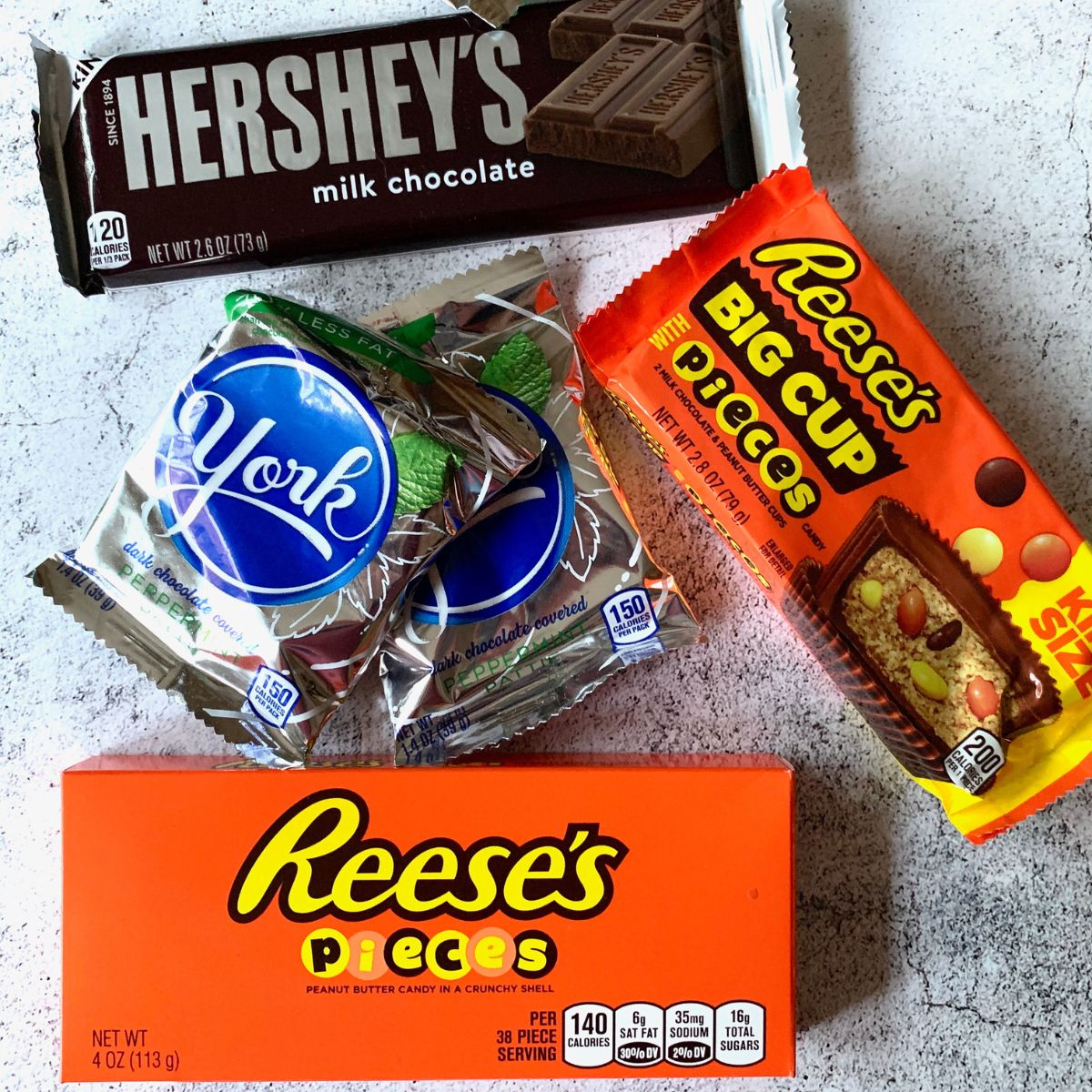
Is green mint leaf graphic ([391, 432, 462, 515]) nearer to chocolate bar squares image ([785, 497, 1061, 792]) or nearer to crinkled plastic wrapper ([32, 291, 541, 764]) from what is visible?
crinkled plastic wrapper ([32, 291, 541, 764])

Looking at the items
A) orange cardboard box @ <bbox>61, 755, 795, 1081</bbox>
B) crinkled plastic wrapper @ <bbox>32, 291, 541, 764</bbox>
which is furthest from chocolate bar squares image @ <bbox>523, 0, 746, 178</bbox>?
orange cardboard box @ <bbox>61, 755, 795, 1081</bbox>

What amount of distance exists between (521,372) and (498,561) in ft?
0.71

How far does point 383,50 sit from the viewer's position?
3.47ft

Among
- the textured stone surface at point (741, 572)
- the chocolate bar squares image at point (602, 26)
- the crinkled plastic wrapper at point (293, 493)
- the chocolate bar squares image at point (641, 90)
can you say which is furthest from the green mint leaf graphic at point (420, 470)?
the chocolate bar squares image at point (602, 26)

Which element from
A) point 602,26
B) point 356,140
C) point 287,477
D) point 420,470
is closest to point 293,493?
point 287,477

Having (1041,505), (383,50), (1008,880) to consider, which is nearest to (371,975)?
(1008,880)

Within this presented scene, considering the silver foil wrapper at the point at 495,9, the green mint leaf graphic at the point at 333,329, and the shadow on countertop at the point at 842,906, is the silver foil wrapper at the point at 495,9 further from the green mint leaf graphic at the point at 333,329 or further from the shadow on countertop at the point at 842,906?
the shadow on countertop at the point at 842,906

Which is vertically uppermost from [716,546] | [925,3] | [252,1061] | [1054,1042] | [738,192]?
[925,3]

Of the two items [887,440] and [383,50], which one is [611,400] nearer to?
[887,440]

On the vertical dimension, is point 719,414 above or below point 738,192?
below

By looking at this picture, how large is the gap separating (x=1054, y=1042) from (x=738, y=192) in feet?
3.52

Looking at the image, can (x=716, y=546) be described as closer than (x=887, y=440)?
No

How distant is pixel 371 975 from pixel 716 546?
61 centimetres

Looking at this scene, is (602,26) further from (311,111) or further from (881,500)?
(881,500)
